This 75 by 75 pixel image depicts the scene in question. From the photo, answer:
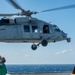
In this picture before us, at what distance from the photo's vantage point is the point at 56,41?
33375 mm

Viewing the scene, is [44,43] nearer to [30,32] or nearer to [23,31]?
[30,32]

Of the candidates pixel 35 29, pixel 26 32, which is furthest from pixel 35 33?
pixel 26 32

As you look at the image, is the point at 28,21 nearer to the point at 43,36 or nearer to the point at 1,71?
the point at 43,36

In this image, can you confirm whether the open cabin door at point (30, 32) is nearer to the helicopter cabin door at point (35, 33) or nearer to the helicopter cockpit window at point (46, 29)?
the helicopter cabin door at point (35, 33)

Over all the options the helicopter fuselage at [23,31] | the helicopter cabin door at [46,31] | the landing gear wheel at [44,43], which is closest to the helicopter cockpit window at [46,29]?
the helicopter cabin door at [46,31]

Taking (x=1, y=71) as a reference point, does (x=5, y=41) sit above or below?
above

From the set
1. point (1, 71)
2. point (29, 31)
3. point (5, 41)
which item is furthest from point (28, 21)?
point (1, 71)

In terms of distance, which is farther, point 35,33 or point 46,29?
point 46,29

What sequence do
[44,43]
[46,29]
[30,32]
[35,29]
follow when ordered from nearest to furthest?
1. [44,43]
2. [30,32]
3. [35,29]
4. [46,29]

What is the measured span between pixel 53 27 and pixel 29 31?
270 centimetres

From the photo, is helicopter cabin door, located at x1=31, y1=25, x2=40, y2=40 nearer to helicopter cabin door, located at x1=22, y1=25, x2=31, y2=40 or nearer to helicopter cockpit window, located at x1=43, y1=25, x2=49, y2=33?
helicopter cabin door, located at x1=22, y1=25, x2=31, y2=40

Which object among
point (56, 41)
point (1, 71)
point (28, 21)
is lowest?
point (1, 71)

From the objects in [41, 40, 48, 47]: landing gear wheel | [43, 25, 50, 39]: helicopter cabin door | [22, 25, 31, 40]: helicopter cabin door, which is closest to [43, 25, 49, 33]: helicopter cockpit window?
[43, 25, 50, 39]: helicopter cabin door

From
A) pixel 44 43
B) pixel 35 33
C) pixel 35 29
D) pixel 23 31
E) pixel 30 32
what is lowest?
pixel 44 43
